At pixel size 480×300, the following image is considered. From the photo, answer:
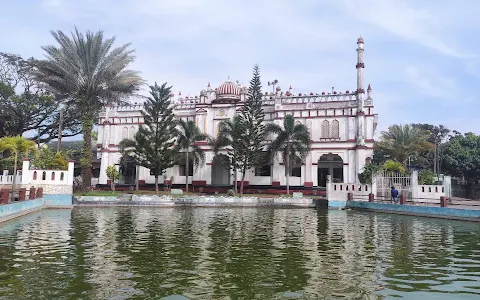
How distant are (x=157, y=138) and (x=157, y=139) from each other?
11 centimetres

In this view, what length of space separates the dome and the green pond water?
27903 millimetres

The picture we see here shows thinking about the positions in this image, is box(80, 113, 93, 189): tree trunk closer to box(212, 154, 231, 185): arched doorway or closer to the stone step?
the stone step

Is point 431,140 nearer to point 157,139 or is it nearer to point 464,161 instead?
point 464,161

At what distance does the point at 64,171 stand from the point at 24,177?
2317 mm

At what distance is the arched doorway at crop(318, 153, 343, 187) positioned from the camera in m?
40.0

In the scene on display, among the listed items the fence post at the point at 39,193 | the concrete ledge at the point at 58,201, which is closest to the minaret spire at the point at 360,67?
the concrete ledge at the point at 58,201

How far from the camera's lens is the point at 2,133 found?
43750 millimetres

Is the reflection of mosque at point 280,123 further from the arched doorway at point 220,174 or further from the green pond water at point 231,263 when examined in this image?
the green pond water at point 231,263

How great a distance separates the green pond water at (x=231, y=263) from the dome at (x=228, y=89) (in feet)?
91.5

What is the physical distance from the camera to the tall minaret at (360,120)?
36125 mm

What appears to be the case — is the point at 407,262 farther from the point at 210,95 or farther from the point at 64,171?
the point at 210,95

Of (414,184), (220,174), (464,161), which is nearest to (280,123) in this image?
(220,174)

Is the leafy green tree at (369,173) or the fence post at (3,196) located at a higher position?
the leafy green tree at (369,173)

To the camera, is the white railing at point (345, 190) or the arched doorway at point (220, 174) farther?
the arched doorway at point (220, 174)
